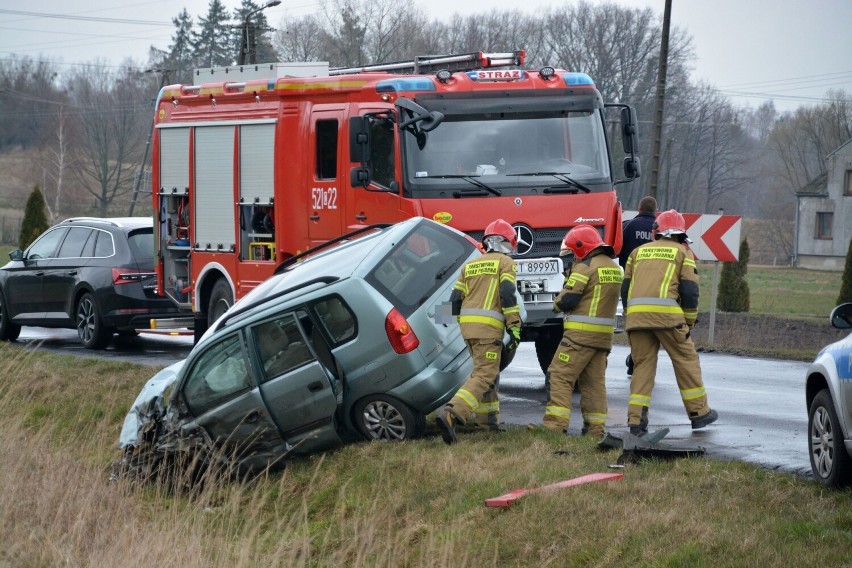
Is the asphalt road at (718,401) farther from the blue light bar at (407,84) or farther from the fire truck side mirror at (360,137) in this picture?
the blue light bar at (407,84)

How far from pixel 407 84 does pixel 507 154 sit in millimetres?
1238

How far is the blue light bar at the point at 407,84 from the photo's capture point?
11.9 metres

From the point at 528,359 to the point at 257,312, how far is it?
21.8 feet

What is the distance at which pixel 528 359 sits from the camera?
1504 cm

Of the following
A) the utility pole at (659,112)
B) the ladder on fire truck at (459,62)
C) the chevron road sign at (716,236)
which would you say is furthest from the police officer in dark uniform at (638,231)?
the utility pole at (659,112)

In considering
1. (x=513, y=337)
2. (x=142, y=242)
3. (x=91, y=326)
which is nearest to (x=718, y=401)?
(x=513, y=337)

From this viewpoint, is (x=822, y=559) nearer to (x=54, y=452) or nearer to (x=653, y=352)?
(x=653, y=352)

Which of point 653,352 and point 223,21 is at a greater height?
point 223,21

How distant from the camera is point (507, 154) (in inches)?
464

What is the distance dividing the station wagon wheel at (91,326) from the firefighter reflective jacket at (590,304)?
852 centimetres

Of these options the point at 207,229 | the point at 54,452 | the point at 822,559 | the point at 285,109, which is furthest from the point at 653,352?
the point at 207,229

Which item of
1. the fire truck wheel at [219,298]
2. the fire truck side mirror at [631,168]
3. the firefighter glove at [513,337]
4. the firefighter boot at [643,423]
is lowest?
the firefighter boot at [643,423]

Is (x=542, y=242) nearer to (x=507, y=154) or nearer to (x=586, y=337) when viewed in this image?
(x=507, y=154)

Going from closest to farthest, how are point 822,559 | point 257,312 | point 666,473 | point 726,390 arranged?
point 822,559
point 666,473
point 257,312
point 726,390
